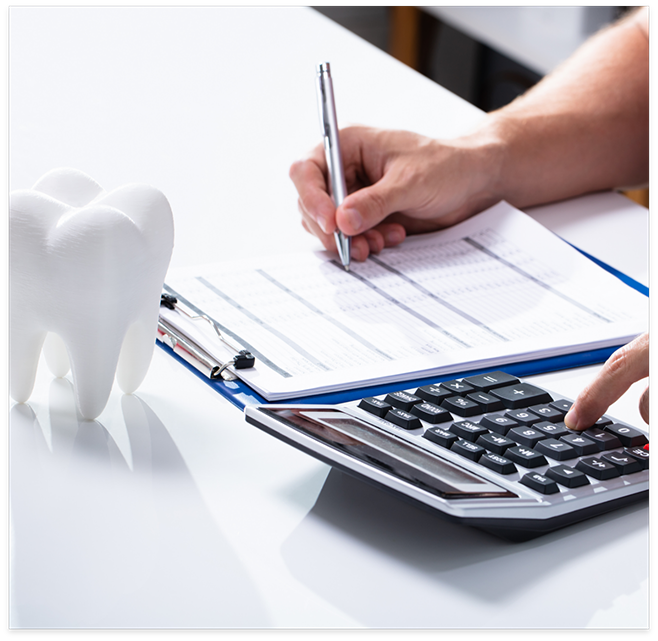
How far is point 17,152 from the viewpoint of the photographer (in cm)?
93

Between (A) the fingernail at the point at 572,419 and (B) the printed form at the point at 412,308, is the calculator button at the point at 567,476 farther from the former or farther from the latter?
(B) the printed form at the point at 412,308

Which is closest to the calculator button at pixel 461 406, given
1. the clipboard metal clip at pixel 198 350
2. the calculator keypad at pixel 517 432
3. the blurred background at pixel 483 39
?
the calculator keypad at pixel 517 432

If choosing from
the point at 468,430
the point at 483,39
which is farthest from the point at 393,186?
the point at 483,39

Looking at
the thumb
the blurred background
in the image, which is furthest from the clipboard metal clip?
the blurred background

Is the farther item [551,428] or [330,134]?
[330,134]

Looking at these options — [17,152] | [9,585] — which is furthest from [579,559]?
[17,152]

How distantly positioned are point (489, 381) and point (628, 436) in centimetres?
9

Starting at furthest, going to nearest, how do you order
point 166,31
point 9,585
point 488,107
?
Result: 1. point 488,107
2. point 166,31
3. point 9,585

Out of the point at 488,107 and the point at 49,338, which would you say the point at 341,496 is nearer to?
the point at 49,338

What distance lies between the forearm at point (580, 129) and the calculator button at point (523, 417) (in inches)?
18.1

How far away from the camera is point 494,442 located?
0.45 meters

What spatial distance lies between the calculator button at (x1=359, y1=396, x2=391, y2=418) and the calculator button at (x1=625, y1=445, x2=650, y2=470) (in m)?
0.13

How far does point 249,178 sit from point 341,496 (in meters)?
0.56

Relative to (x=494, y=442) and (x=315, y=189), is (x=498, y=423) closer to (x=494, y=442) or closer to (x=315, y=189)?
(x=494, y=442)
